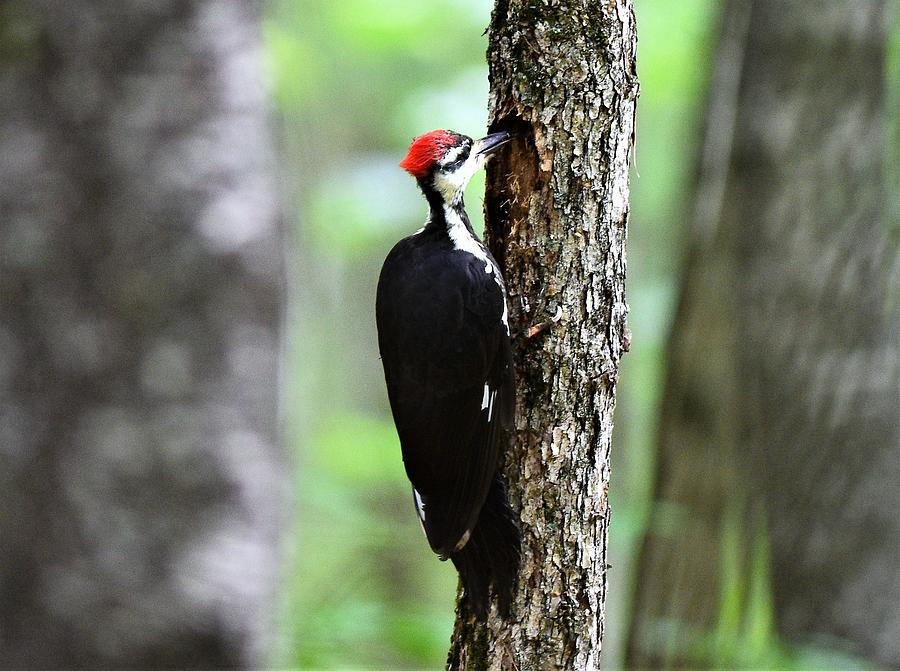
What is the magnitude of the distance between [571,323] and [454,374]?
50 cm

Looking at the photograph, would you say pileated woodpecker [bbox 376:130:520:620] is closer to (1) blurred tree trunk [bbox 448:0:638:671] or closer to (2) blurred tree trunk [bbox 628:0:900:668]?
(1) blurred tree trunk [bbox 448:0:638:671]

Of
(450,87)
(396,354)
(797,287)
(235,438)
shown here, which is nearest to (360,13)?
(450,87)

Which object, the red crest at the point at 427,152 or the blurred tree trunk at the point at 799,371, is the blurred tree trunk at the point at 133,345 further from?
the blurred tree trunk at the point at 799,371

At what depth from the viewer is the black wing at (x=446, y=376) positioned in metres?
2.70

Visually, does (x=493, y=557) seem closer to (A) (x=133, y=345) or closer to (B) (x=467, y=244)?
(B) (x=467, y=244)

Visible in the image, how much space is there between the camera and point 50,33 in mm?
1984

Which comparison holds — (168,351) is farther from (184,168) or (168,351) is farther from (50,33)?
(50,33)

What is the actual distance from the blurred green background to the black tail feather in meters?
1.27


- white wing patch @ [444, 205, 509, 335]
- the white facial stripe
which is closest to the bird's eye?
the white facial stripe

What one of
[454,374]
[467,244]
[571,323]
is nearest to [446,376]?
[454,374]

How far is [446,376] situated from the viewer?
9.61 feet

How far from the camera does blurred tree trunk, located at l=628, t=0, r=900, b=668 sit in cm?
439

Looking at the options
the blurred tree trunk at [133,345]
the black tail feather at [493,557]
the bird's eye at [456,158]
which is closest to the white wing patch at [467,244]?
the bird's eye at [456,158]

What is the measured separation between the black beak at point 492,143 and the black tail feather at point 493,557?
2.88 feet
